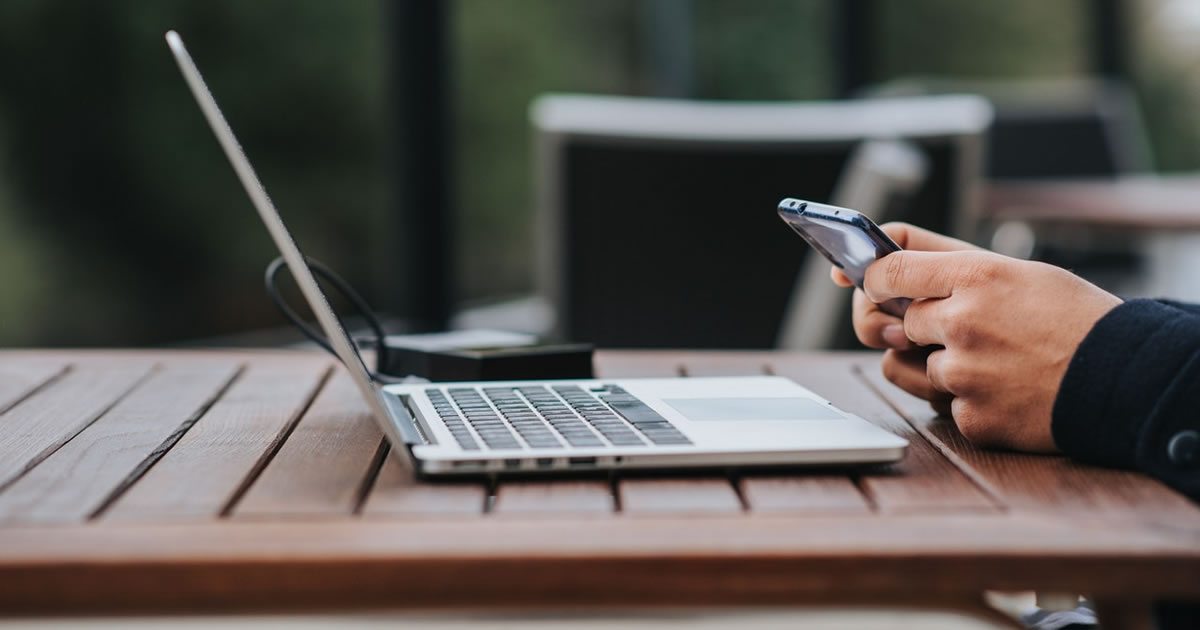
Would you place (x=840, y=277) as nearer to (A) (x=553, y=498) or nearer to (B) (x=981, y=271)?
(B) (x=981, y=271)

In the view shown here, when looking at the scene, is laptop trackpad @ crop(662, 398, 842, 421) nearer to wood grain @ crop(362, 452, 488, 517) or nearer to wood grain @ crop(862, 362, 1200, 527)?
wood grain @ crop(862, 362, 1200, 527)

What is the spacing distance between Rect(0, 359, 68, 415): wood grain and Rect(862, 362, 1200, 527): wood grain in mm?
703

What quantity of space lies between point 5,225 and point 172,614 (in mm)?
2417

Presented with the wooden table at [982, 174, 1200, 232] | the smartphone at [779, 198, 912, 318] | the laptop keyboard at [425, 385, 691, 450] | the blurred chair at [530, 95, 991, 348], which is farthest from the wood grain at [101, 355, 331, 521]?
the wooden table at [982, 174, 1200, 232]

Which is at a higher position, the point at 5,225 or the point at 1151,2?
the point at 1151,2

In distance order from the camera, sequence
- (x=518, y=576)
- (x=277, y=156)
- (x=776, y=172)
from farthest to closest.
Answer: (x=277, y=156) < (x=776, y=172) < (x=518, y=576)

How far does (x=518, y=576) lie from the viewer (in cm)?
55

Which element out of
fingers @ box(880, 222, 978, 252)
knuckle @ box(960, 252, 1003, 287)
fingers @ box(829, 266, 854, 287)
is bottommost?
fingers @ box(829, 266, 854, 287)

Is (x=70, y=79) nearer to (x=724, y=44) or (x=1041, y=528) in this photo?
(x=724, y=44)

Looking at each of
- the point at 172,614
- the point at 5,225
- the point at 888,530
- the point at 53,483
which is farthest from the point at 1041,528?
the point at 5,225

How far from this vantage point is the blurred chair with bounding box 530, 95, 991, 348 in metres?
1.74

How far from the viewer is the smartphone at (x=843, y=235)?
77 centimetres

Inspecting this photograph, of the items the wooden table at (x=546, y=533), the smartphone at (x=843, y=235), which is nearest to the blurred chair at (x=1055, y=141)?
the smartphone at (x=843, y=235)

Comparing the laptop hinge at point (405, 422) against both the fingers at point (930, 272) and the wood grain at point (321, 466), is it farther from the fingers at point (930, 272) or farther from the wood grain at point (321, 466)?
the fingers at point (930, 272)
